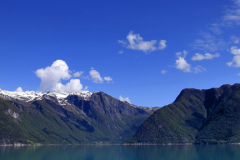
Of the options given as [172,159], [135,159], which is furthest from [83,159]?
[172,159]

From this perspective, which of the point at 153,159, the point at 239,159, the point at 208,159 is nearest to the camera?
the point at 239,159

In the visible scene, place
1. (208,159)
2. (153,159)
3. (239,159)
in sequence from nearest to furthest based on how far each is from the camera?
1. (239,159)
2. (208,159)
3. (153,159)

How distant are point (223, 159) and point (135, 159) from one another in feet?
151

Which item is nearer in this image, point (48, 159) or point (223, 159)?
point (223, 159)

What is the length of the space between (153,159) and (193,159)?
21445 millimetres

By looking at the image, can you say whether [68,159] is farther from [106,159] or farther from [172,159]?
[172,159]

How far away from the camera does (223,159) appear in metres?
126

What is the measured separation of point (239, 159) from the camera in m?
121

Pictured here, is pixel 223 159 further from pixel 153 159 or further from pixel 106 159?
pixel 106 159

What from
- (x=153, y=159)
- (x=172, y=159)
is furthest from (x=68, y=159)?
(x=172, y=159)

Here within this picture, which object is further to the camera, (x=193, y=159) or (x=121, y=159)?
(x=121, y=159)

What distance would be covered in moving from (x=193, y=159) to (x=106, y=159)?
47.9 m

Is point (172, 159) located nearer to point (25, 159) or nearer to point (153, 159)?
point (153, 159)

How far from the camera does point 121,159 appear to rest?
143 metres
